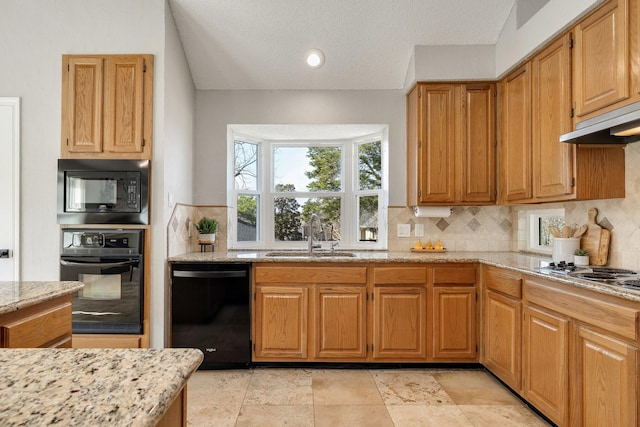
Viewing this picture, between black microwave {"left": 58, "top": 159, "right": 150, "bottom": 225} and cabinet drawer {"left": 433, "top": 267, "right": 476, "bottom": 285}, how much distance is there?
225 cm

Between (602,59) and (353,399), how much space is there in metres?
2.52

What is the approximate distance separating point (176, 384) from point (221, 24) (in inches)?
121

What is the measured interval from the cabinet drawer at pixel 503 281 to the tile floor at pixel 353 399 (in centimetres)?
70

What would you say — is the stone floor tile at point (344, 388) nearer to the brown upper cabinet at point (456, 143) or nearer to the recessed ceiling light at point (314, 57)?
the brown upper cabinet at point (456, 143)

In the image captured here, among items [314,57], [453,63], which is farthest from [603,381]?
[314,57]

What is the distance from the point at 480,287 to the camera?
9.91ft

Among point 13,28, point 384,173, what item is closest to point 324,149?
point 384,173

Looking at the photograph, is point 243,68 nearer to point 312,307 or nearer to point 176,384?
point 312,307

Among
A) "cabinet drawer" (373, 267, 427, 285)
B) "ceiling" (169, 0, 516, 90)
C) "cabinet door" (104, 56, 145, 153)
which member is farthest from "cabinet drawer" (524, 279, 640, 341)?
"cabinet door" (104, 56, 145, 153)

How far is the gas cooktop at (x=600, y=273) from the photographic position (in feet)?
6.06

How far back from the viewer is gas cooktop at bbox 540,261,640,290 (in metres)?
1.85

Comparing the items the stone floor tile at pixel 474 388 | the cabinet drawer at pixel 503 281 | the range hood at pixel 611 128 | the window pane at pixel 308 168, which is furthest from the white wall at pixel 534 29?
the stone floor tile at pixel 474 388

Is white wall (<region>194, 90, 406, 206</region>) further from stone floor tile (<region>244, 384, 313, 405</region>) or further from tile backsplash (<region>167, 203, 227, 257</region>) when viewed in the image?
stone floor tile (<region>244, 384, 313, 405</region>)

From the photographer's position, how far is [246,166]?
4.05m
